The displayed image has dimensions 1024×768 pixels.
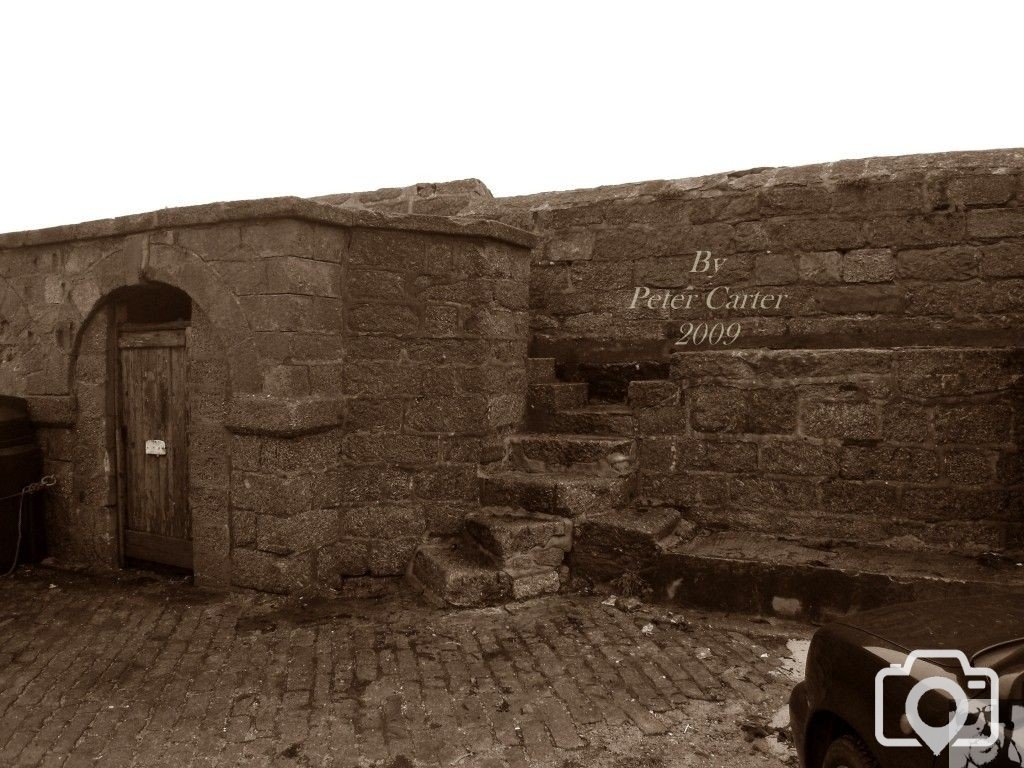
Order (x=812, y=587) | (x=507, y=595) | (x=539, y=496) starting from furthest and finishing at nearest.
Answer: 1. (x=539, y=496)
2. (x=507, y=595)
3. (x=812, y=587)

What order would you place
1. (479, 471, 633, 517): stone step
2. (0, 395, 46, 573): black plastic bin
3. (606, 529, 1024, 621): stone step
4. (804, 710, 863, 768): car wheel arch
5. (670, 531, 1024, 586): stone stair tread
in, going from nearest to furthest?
(804, 710, 863, 768): car wheel arch → (606, 529, 1024, 621): stone step → (670, 531, 1024, 586): stone stair tread → (479, 471, 633, 517): stone step → (0, 395, 46, 573): black plastic bin

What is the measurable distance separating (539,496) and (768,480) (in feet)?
5.13

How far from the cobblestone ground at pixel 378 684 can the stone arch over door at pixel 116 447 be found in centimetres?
48

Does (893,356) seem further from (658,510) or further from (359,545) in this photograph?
(359,545)

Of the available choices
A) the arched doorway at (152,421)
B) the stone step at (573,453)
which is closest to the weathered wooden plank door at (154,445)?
the arched doorway at (152,421)

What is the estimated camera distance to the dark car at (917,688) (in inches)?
69.1

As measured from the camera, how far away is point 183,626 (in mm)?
4398

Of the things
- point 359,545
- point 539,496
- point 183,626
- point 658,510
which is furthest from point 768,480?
point 183,626

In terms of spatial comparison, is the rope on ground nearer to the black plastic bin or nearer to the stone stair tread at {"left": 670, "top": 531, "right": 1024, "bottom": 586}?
the black plastic bin

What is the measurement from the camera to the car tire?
6.90 ft

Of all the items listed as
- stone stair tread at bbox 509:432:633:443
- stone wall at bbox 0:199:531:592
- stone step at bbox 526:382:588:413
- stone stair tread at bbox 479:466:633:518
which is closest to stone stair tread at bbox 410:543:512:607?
stone wall at bbox 0:199:531:592

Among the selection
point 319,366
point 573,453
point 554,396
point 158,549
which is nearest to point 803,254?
point 554,396

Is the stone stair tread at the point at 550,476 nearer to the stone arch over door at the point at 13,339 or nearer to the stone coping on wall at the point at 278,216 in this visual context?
the stone coping on wall at the point at 278,216

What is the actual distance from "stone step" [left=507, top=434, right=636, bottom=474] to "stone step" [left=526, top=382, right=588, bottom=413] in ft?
1.09
